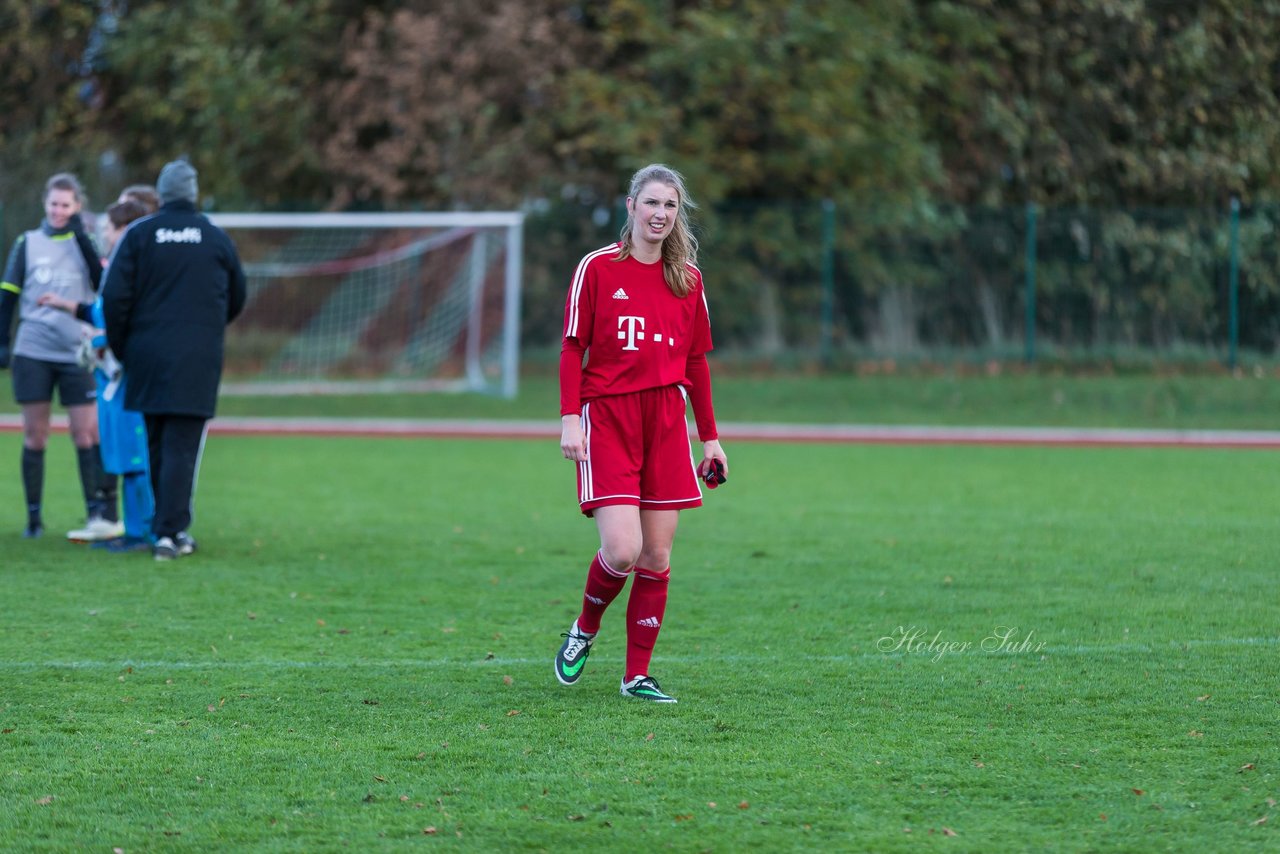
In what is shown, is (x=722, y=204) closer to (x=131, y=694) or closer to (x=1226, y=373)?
(x=1226, y=373)

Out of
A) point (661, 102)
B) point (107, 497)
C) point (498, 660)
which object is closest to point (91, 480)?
point (107, 497)

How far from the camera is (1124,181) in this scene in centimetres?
2638

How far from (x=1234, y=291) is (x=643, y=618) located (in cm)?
1930

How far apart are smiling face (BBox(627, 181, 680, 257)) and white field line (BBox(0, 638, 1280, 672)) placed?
1.84m

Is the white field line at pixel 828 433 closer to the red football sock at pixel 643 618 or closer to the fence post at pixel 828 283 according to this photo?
the fence post at pixel 828 283

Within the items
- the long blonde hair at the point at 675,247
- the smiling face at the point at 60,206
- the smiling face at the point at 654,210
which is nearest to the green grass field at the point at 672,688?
the long blonde hair at the point at 675,247

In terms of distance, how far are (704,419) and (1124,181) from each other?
2222 centimetres

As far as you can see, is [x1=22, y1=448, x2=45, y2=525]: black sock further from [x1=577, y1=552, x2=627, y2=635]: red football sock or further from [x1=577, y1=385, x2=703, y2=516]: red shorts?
[x1=577, y1=385, x2=703, y2=516]: red shorts

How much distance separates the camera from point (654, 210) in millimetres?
5605

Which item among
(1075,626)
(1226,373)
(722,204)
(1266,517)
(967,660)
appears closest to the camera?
(967,660)

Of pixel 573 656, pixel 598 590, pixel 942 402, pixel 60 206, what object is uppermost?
pixel 60 206

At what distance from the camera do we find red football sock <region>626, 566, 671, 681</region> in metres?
5.87

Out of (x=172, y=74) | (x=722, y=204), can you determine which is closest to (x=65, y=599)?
(x=722, y=204)

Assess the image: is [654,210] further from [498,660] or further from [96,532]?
[96,532]
